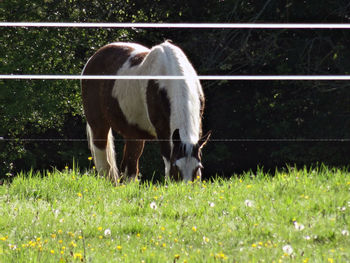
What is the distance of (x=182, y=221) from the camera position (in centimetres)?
529

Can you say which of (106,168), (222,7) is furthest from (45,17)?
(106,168)

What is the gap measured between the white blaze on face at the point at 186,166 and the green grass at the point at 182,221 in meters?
0.20

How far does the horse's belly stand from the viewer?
8.34 m

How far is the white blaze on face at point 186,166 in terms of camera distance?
21.7 ft

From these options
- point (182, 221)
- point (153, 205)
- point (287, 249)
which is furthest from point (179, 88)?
point (287, 249)

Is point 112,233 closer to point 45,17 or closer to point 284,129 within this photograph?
point 284,129

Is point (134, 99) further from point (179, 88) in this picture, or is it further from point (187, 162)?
point (187, 162)

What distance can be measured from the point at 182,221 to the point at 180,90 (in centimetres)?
227

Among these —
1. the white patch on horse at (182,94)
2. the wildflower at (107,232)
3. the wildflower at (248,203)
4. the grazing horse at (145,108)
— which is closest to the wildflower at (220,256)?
the wildflower at (107,232)

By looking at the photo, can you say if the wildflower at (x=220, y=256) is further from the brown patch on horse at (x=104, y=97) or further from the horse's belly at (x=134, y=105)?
the brown patch on horse at (x=104, y=97)

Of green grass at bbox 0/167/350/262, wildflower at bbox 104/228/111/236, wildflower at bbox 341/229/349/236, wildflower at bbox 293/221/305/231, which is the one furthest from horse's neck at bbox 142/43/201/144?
wildflower at bbox 341/229/349/236

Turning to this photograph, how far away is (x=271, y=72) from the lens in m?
12.9

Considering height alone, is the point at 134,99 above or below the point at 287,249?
below

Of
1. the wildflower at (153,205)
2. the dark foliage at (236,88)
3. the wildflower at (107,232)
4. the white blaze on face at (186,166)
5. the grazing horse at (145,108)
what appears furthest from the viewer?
the dark foliage at (236,88)
